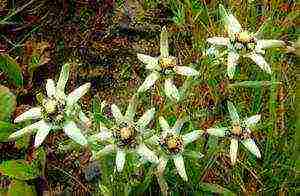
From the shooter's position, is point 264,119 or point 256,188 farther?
point 264,119

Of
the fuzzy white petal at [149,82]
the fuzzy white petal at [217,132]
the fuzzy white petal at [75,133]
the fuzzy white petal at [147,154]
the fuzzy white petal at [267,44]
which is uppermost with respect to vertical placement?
the fuzzy white petal at [267,44]

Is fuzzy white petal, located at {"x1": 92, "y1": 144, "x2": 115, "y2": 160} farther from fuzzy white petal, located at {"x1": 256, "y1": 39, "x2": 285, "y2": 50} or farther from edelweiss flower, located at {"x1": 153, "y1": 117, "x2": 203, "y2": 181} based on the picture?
fuzzy white petal, located at {"x1": 256, "y1": 39, "x2": 285, "y2": 50}

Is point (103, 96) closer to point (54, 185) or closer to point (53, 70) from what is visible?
point (53, 70)

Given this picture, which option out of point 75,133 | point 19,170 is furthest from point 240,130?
point 19,170

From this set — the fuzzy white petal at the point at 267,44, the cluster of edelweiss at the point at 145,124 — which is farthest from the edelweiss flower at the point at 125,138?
the fuzzy white petal at the point at 267,44

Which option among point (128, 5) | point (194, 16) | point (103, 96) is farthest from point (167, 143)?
point (128, 5)

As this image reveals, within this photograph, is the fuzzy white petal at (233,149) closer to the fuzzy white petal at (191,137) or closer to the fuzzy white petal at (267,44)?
the fuzzy white petal at (191,137)
